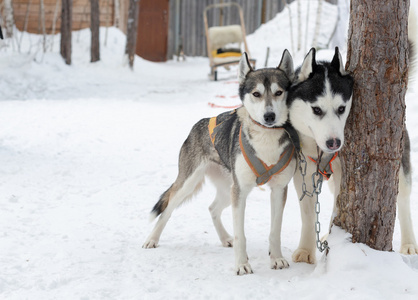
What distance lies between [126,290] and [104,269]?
381 millimetres

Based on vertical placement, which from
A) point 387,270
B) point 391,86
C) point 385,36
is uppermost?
point 385,36

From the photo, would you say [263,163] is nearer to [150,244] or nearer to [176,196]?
[176,196]

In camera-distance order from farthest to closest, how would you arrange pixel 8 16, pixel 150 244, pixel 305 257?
pixel 8 16, pixel 150 244, pixel 305 257

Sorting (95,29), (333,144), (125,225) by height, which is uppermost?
(95,29)

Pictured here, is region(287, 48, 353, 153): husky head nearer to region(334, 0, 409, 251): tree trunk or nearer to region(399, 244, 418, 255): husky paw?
region(334, 0, 409, 251): tree trunk

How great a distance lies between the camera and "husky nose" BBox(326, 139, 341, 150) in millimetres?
2670

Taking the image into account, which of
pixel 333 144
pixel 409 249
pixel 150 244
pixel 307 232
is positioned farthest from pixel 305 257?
pixel 150 244

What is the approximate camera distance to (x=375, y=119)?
2748mm

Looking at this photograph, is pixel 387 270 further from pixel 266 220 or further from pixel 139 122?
pixel 139 122

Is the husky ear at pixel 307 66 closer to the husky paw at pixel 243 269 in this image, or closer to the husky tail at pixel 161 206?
the husky paw at pixel 243 269

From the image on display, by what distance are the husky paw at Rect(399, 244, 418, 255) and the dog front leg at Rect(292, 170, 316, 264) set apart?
2.08 feet

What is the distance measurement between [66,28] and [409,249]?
1191 cm

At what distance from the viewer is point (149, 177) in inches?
221

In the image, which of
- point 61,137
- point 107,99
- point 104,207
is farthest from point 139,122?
point 104,207
